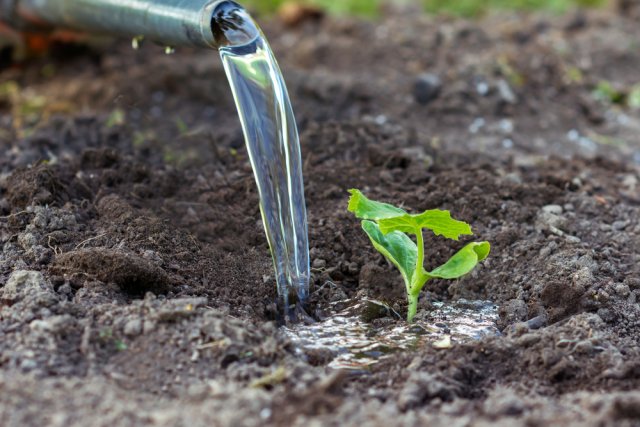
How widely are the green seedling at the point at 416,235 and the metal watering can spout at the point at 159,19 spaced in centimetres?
74

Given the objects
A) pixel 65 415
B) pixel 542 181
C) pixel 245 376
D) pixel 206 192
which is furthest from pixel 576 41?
pixel 65 415

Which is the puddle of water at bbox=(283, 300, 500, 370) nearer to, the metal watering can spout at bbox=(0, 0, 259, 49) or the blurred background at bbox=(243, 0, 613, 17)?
the metal watering can spout at bbox=(0, 0, 259, 49)

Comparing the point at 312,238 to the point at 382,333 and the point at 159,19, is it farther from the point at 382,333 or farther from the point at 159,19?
the point at 159,19

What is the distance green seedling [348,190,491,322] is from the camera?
2441mm

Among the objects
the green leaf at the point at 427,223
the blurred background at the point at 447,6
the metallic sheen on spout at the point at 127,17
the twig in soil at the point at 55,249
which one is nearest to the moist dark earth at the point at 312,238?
the twig in soil at the point at 55,249

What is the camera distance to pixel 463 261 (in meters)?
2.51

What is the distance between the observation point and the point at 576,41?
218 inches

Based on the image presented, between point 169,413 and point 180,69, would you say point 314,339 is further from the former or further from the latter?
point 180,69

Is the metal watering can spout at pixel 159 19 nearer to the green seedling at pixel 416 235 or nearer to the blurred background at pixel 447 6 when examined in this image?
the green seedling at pixel 416 235

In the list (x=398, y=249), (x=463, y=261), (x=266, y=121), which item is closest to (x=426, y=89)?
(x=266, y=121)

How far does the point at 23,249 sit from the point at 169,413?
1.06 meters

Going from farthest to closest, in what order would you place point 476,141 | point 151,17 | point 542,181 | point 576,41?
point 576,41
point 476,141
point 542,181
point 151,17

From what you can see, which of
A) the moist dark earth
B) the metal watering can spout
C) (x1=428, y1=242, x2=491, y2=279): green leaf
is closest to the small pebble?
the moist dark earth

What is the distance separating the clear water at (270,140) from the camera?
267 centimetres
